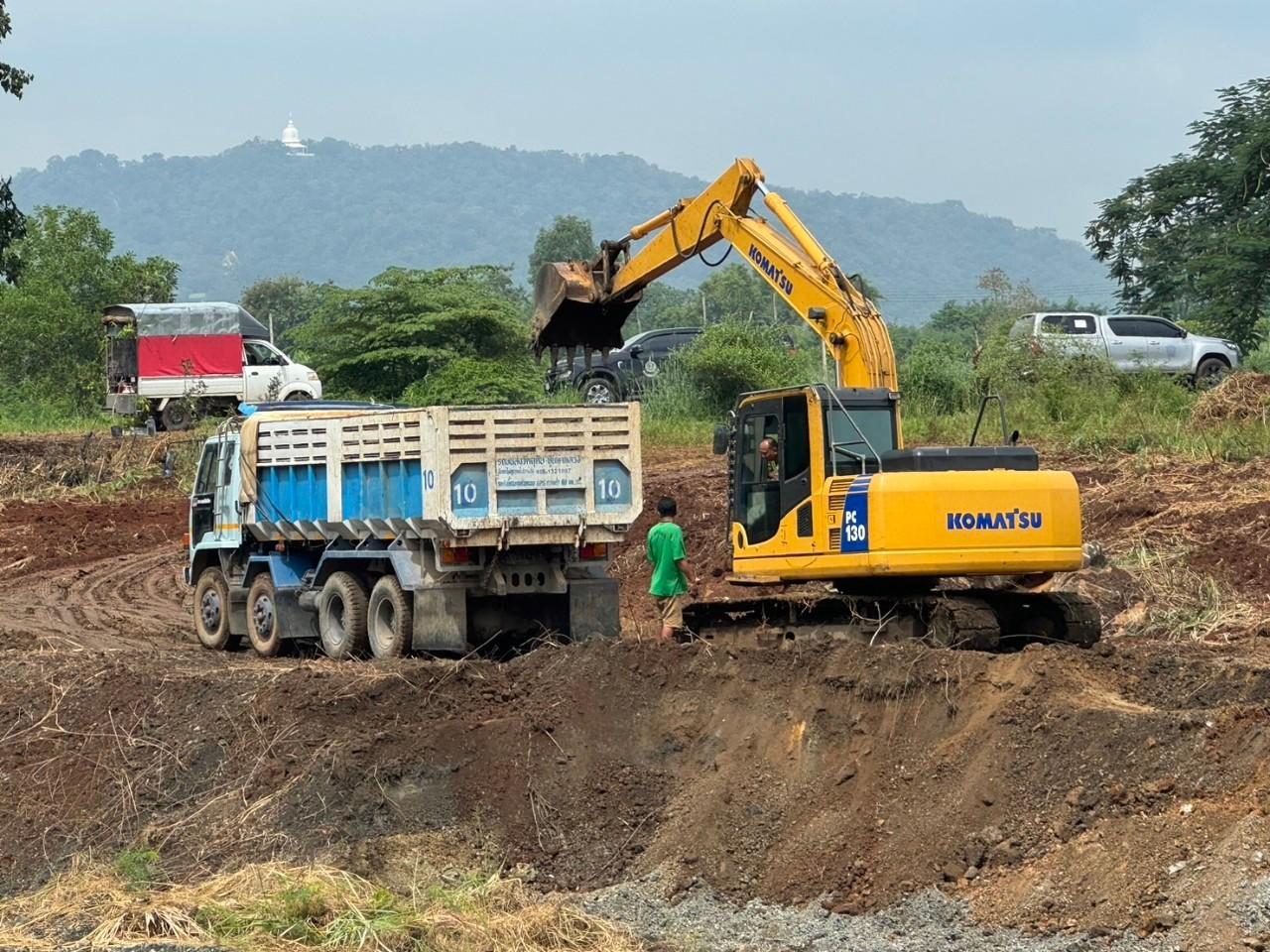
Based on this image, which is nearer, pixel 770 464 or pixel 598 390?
pixel 770 464

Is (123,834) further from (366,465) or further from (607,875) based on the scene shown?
(366,465)

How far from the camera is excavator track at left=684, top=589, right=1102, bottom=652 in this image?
14383 millimetres

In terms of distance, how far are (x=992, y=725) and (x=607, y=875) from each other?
264cm

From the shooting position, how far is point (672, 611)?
15.8 m

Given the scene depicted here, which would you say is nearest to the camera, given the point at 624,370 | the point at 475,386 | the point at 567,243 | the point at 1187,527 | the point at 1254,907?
the point at 1254,907

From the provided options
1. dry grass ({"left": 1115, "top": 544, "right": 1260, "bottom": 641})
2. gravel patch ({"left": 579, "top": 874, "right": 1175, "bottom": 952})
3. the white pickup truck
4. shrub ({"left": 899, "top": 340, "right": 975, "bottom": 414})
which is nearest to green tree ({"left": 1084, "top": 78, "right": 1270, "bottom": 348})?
the white pickup truck

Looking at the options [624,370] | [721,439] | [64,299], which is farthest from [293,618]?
[64,299]

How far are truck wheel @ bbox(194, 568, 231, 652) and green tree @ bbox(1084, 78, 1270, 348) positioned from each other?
71.5ft

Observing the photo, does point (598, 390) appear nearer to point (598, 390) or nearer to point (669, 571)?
Answer: point (598, 390)

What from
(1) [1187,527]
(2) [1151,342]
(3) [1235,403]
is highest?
(2) [1151,342]

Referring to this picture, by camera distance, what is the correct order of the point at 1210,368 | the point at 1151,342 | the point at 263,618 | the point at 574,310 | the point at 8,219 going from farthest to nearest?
the point at 1210,368 → the point at 1151,342 → the point at 8,219 → the point at 574,310 → the point at 263,618

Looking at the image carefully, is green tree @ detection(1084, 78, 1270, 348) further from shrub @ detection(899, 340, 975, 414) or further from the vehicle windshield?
the vehicle windshield

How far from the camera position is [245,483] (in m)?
18.5

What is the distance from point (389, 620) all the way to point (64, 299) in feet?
130
